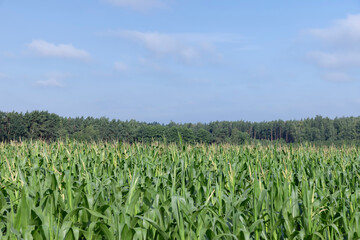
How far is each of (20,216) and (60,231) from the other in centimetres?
42

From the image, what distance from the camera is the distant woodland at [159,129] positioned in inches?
3317

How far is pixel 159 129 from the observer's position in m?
110

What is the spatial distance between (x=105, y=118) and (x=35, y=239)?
122213 millimetres

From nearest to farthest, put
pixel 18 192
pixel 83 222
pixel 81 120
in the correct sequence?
pixel 83 222, pixel 18 192, pixel 81 120

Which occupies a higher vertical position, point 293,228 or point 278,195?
point 278,195

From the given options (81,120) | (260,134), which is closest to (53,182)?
(81,120)

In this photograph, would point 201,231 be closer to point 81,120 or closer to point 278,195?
point 278,195

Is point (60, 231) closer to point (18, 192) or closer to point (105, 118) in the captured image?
point (18, 192)

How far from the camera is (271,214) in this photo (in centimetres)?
376

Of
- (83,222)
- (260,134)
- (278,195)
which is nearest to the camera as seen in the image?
(83,222)

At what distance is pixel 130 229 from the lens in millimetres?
3109

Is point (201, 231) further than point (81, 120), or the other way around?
point (81, 120)

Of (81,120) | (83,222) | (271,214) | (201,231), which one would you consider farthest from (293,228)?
(81,120)

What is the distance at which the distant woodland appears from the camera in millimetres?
84250
